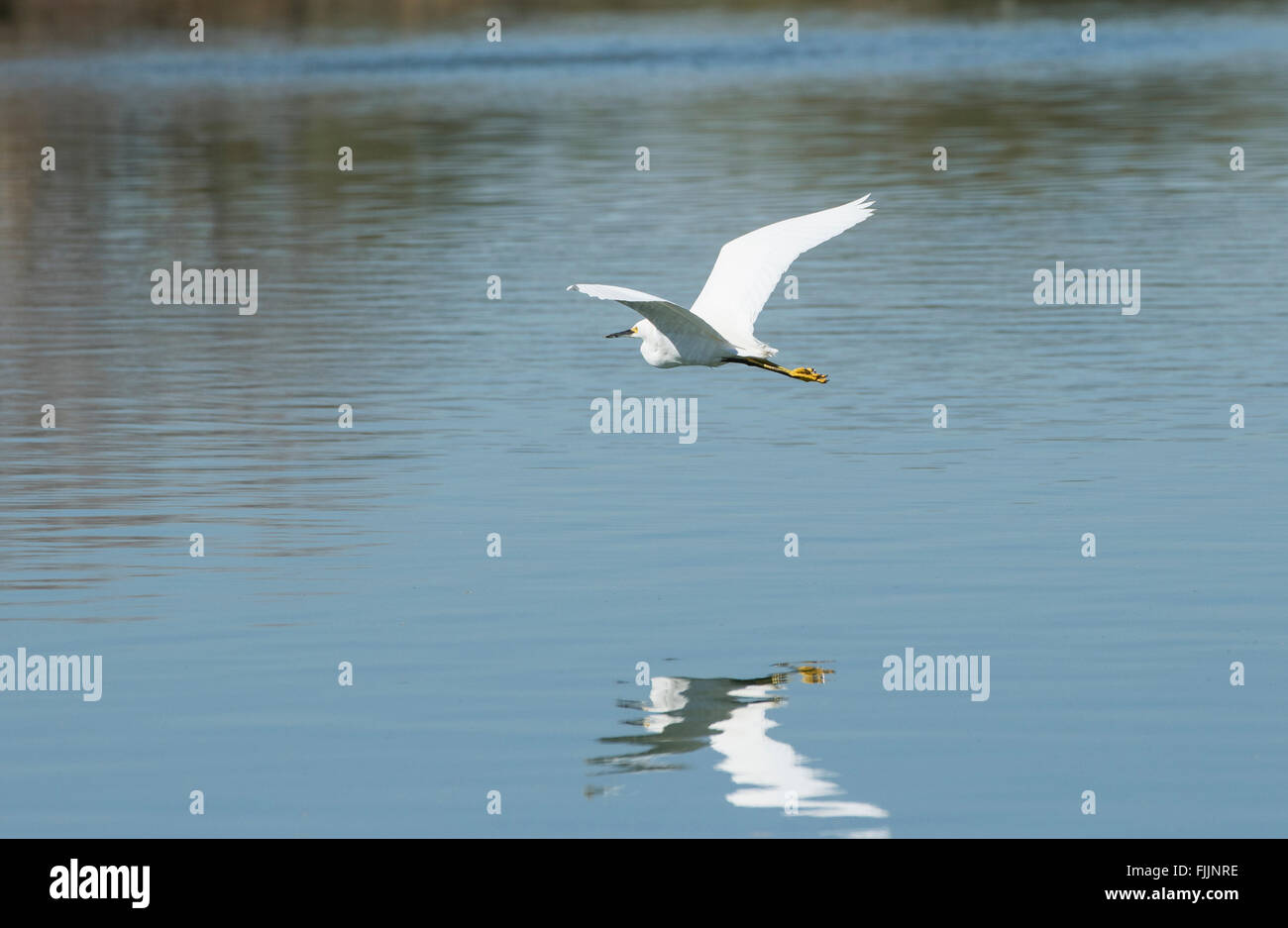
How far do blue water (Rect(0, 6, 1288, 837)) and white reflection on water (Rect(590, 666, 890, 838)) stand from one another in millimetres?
38

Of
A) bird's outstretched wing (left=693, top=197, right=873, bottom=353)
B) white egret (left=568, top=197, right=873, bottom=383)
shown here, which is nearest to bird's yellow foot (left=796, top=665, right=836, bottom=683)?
white egret (left=568, top=197, right=873, bottom=383)

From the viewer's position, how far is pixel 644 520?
19172 millimetres

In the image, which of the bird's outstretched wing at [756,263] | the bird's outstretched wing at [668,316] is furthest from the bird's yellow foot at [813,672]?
the bird's outstretched wing at [756,263]

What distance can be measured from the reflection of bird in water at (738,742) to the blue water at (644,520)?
4 centimetres

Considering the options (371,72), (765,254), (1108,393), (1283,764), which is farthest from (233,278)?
(371,72)

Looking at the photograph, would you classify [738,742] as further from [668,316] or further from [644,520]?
[644,520]

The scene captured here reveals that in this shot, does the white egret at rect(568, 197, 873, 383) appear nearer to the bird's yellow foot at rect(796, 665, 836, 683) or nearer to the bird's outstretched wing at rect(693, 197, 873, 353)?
the bird's outstretched wing at rect(693, 197, 873, 353)

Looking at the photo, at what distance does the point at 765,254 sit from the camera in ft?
62.3

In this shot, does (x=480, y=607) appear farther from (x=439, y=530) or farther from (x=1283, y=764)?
(x=1283, y=764)

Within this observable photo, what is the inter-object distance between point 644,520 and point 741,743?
572 centimetres

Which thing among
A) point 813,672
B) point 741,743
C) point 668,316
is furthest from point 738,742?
point 668,316

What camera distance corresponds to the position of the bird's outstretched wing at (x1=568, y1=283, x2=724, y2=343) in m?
15.4

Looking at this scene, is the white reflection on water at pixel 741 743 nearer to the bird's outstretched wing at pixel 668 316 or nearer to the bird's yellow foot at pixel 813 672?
the bird's yellow foot at pixel 813 672
